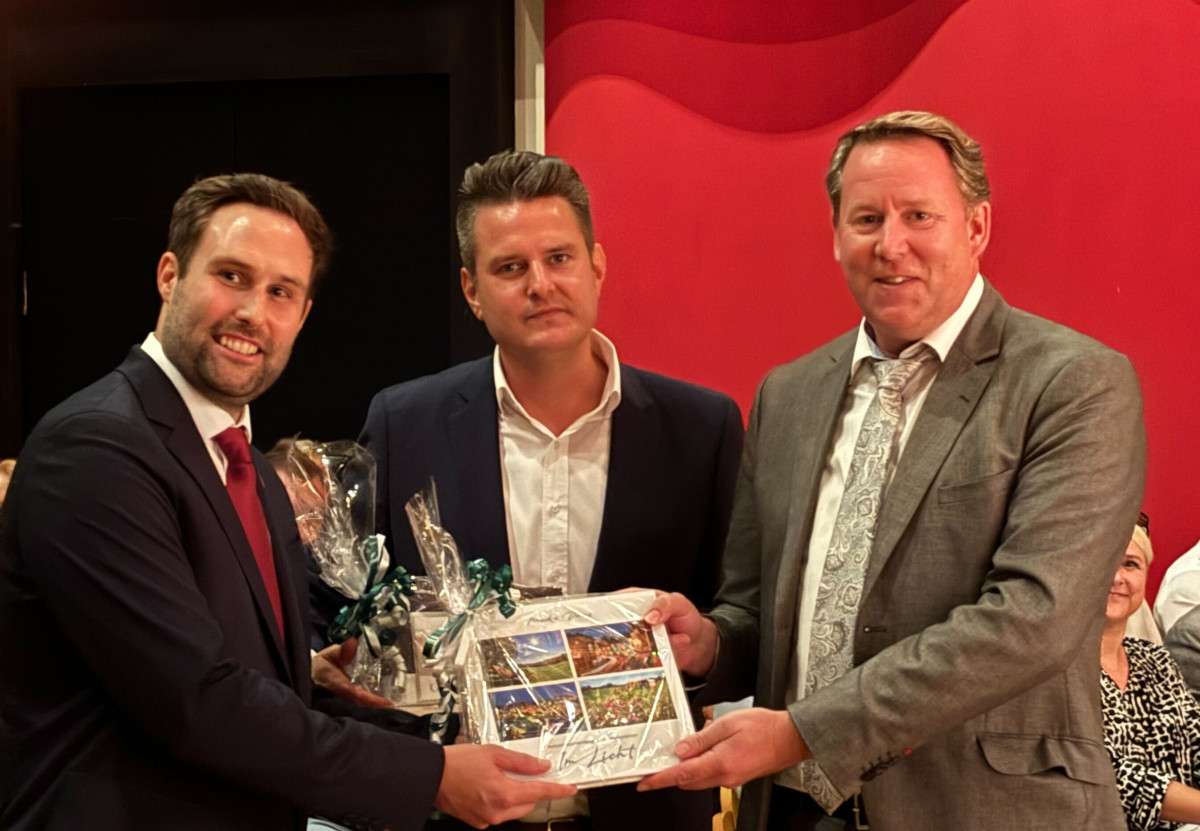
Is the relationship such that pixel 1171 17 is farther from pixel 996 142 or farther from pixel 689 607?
pixel 689 607

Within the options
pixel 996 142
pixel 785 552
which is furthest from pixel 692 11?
pixel 785 552

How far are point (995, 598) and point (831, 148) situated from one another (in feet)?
9.66

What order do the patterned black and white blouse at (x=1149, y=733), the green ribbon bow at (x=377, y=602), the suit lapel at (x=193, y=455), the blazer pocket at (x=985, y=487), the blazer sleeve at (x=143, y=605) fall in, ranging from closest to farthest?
1. the blazer sleeve at (x=143, y=605)
2. the suit lapel at (x=193, y=455)
3. the blazer pocket at (x=985, y=487)
4. the green ribbon bow at (x=377, y=602)
5. the patterned black and white blouse at (x=1149, y=733)

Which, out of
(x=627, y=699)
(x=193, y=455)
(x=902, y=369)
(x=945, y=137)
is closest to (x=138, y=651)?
(x=193, y=455)

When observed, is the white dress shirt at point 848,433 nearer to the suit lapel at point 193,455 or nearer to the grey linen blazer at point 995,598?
the grey linen blazer at point 995,598

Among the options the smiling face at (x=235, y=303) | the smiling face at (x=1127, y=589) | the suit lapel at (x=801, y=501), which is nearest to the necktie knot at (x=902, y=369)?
the suit lapel at (x=801, y=501)

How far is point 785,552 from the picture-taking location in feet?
7.74

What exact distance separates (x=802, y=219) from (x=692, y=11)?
87 centimetres

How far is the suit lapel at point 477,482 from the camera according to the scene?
8.89 ft

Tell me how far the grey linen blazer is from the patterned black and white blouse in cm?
134

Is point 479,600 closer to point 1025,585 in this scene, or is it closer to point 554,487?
point 554,487

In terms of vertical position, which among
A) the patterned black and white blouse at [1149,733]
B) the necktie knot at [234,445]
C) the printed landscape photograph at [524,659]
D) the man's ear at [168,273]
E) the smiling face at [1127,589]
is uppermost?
the man's ear at [168,273]

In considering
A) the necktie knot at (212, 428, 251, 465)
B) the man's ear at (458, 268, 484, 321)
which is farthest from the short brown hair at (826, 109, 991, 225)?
the necktie knot at (212, 428, 251, 465)

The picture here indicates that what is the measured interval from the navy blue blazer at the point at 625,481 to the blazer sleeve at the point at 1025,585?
2.14 ft
